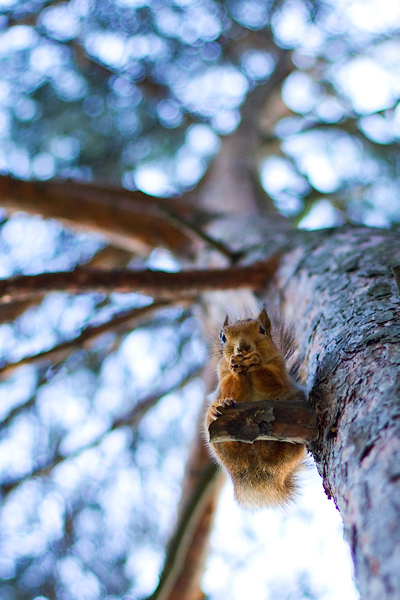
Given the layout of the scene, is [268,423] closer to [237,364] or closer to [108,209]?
[237,364]

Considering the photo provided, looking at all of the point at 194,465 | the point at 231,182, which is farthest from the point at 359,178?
the point at 194,465

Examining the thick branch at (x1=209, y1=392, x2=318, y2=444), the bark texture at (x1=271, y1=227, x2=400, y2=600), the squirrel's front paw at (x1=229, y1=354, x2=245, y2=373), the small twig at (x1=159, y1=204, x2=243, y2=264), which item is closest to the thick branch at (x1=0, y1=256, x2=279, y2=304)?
the small twig at (x1=159, y1=204, x2=243, y2=264)

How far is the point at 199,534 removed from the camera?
91.0 inches

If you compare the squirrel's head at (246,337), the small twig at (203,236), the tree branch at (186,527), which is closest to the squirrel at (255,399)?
the squirrel's head at (246,337)

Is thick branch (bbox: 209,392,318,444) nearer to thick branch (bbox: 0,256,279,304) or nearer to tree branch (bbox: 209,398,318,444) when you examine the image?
tree branch (bbox: 209,398,318,444)

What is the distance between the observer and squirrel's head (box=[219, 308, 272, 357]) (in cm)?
120

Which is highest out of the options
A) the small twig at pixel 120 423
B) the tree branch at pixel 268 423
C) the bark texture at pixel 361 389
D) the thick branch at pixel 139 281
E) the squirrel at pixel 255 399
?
the bark texture at pixel 361 389

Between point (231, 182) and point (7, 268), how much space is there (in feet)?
5.21

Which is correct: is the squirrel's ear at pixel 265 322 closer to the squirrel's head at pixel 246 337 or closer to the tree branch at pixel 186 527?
the squirrel's head at pixel 246 337

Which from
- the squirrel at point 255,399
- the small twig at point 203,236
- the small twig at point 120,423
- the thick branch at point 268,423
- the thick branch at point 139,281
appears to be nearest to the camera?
the thick branch at point 268,423

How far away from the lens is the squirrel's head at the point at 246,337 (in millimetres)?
1199

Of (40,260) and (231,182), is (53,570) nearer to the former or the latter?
(40,260)

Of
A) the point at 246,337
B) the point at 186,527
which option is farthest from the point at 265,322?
the point at 186,527

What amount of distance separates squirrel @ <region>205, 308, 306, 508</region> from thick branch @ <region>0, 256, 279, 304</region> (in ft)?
1.56
